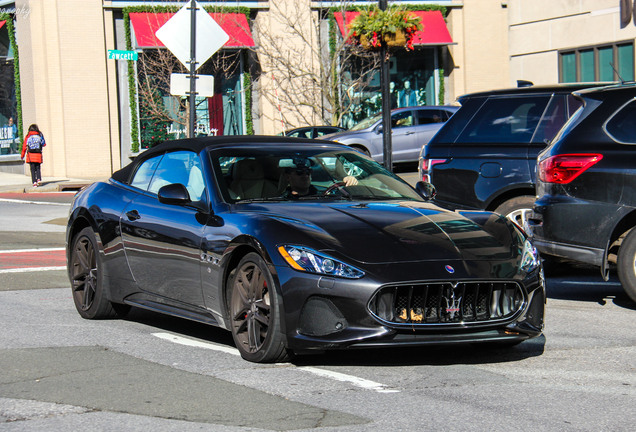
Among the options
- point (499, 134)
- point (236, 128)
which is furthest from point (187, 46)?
point (236, 128)

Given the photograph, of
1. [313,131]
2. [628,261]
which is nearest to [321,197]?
[628,261]

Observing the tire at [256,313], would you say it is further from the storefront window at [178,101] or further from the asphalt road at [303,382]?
the storefront window at [178,101]

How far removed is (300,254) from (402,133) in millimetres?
20521

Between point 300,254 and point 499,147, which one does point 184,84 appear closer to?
point 499,147

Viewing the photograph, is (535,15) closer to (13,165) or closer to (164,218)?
(13,165)

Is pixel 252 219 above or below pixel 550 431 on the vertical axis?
above

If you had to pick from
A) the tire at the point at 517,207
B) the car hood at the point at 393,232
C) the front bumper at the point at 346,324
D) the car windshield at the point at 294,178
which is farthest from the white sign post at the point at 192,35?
the front bumper at the point at 346,324

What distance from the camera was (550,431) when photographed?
454 centimetres

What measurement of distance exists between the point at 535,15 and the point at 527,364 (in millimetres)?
23693

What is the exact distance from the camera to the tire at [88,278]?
25.7 feet

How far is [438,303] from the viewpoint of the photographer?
574 centimetres

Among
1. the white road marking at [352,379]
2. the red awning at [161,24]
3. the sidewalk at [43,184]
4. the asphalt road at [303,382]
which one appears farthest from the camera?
the red awning at [161,24]

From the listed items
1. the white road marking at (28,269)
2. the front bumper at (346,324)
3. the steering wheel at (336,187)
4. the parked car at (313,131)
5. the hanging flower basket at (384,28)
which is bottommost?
the white road marking at (28,269)

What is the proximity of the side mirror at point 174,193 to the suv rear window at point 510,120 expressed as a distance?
4308 millimetres
